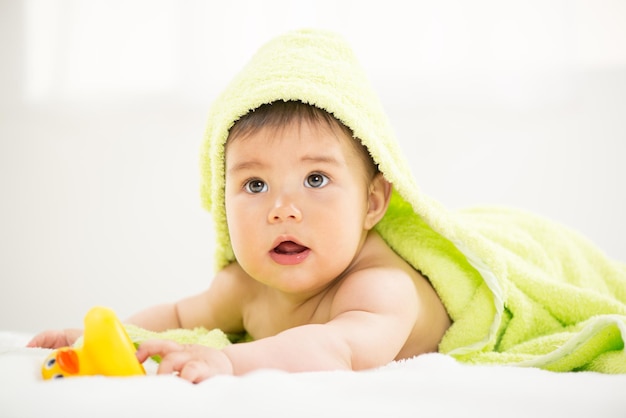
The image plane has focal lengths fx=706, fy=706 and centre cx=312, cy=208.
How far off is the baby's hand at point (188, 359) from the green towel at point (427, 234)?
44 centimetres

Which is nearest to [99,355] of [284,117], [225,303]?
[284,117]

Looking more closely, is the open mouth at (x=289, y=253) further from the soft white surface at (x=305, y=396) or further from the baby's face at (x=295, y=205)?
the soft white surface at (x=305, y=396)

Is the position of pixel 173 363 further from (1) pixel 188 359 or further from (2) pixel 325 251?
(2) pixel 325 251

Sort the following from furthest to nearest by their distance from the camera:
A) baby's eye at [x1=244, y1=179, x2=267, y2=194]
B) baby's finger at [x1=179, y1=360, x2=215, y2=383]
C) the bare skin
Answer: baby's eye at [x1=244, y1=179, x2=267, y2=194] < the bare skin < baby's finger at [x1=179, y1=360, x2=215, y2=383]

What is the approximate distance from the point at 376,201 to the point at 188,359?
51cm

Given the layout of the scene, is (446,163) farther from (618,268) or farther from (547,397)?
(547,397)

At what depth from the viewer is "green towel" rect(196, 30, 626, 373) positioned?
1106mm

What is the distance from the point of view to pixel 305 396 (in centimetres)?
67

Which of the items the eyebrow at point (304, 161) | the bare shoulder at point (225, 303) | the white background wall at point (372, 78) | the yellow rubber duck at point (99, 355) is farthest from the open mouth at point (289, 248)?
the white background wall at point (372, 78)

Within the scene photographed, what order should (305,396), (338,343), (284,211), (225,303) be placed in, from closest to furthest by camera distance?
(305,396) < (338,343) < (284,211) < (225,303)

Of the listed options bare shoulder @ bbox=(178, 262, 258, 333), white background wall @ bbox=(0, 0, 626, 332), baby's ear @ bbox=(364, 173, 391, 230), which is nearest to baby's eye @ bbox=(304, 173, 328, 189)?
baby's ear @ bbox=(364, 173, 391, 230)

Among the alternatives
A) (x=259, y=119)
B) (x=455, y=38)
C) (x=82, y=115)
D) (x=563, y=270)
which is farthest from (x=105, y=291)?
(x=455, y=38)

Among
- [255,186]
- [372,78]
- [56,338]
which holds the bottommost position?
[56,338]

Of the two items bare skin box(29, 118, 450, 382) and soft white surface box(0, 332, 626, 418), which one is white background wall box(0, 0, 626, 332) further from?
soft white surface box(0, 332, 626, 418)
